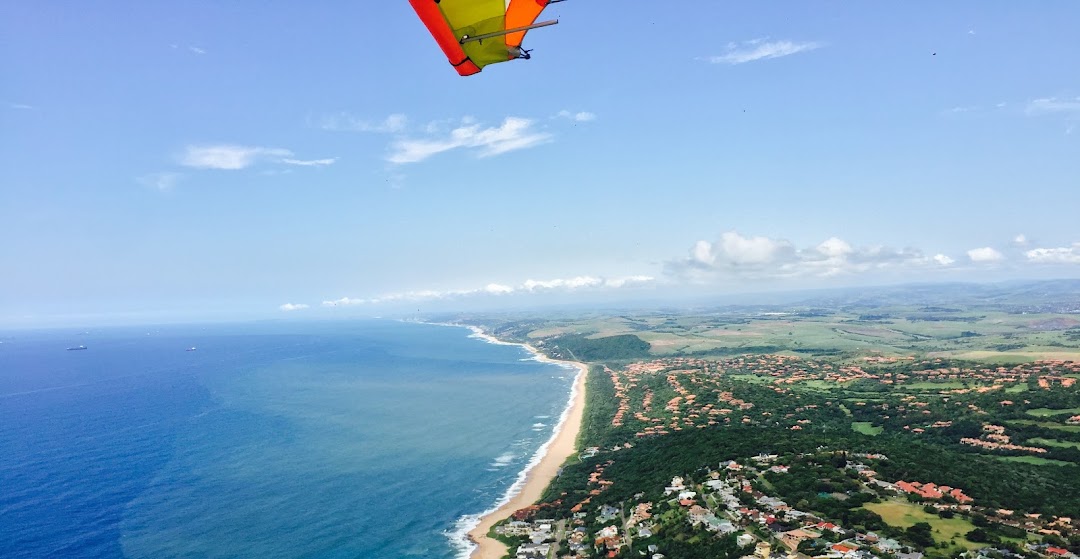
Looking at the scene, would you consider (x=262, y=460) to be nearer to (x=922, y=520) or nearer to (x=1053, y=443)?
(x=922, y=520)

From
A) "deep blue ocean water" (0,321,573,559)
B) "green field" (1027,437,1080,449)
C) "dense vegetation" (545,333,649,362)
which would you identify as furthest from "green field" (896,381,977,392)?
"dense vegetation" (545,333,649,362)

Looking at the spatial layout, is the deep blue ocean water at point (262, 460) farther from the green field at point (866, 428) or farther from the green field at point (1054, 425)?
the green field at point (1054, 425)

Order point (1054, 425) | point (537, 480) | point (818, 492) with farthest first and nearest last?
1. point (1054, 425)
2. point (537, 480)
3. point (818, 492)

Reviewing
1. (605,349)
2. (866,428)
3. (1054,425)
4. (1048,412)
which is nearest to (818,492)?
(866,428)

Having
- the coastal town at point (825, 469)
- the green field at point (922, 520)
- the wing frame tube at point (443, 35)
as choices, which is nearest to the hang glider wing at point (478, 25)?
the wing frame tube at point (443, 35)

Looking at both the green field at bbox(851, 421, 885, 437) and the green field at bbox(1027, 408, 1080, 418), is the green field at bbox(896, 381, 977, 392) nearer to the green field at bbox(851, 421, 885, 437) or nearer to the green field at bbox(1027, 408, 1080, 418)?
the green field at bbox(1027, 408, 1080, 418)

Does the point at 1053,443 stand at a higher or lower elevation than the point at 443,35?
lower

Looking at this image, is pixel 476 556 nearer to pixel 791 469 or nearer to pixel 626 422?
pixel 791 469
